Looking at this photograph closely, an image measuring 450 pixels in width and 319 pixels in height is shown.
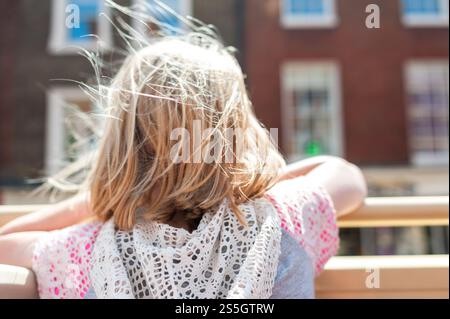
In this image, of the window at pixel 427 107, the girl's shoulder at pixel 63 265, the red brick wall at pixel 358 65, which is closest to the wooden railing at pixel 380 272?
the girl's shoulder at pixel 63 265

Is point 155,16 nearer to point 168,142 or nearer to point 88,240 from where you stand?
point 168,142

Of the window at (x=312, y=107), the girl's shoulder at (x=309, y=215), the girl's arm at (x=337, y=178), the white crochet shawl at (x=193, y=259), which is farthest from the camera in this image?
the window at (x=312, y=107)

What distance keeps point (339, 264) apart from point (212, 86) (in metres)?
0.42

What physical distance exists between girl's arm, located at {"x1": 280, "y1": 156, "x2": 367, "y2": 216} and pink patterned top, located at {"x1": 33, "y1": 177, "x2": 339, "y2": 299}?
0.18ft

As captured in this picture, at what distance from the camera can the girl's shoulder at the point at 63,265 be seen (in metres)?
0.68

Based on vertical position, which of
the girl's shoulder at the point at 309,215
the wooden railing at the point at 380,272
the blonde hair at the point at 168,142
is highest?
the blonde hair at the point at 168,142

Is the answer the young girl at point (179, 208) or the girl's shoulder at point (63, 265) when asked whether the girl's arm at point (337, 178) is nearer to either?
the young girl at point (179, 208)

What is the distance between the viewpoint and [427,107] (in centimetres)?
677

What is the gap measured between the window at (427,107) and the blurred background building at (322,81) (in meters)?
0.01

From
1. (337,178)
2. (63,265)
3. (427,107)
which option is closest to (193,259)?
(63,265)

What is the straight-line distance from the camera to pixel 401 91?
661 cm

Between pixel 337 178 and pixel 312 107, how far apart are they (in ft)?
19.8

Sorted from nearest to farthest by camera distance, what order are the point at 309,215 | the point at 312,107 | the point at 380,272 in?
1. the point at 309,215
2. the point at 380,272
3. the point at 312,107

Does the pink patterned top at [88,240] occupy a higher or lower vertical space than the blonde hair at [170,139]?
lower
